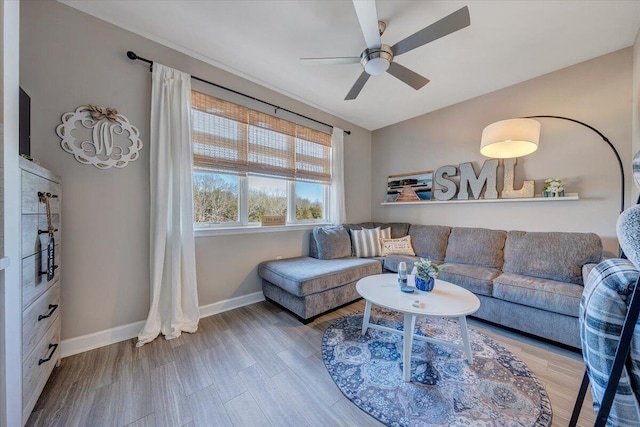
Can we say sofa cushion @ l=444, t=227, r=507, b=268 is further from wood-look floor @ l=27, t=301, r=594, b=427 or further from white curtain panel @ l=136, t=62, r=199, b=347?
white curtain panel @ l=136, t=62, r=199, b=347

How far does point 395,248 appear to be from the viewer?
3.29m

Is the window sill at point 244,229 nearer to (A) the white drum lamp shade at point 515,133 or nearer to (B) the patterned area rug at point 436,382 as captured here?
(B) the patterned area rug at point 436,382

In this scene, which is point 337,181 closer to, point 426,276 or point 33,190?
point 426,276

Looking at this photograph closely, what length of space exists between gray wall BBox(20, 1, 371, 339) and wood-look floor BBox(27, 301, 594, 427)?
1.39ft

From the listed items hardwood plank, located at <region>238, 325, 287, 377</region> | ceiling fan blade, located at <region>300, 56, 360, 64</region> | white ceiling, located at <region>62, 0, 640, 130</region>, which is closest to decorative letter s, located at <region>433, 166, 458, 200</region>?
white ceiling, located at <region>62, 0, 640, 130</region>

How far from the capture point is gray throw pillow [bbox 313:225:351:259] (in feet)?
9.96

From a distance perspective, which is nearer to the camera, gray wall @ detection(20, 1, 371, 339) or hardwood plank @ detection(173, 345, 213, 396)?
hardwood plank @ detection(173, 345, 213, 396)

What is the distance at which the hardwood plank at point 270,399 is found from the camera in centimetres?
123

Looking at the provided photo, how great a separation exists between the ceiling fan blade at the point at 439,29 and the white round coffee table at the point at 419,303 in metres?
1.82

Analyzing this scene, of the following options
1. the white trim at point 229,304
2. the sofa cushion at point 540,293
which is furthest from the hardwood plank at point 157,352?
the sofa cushion at point 540,293

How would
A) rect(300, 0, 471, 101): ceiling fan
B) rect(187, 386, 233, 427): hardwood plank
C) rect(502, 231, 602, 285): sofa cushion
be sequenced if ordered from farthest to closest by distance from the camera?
rect(502, 231, 602, 285): sofa cushion < rect(300, 0, 471, 101): ceiling fan < rect(187, 386, 233, 427): hardwood plank

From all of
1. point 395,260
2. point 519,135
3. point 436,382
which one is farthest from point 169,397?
point 519,135

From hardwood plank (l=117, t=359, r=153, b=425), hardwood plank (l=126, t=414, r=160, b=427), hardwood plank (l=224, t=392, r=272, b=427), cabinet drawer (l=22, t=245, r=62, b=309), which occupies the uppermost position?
cabinet drawer (l=22, t=245, r=62, b=309)

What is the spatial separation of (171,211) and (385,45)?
2280 mm
